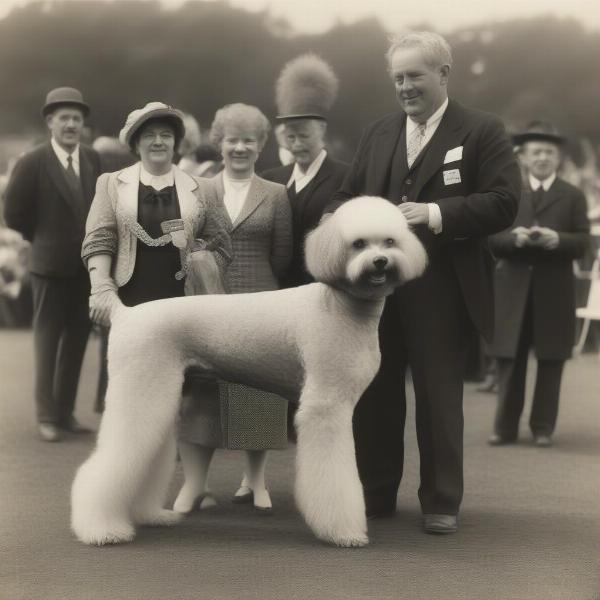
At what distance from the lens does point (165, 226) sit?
4164 millimetres

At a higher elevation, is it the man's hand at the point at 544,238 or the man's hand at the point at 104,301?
the man's hand at the point at 544,238

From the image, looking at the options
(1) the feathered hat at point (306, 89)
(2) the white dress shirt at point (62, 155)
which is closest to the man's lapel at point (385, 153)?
(1) the feathered hat at point (306, 89)

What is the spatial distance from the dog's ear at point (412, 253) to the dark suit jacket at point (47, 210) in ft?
8.92

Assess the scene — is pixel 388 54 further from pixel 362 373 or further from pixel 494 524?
pixel 494 524

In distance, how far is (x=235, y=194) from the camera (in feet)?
15.0

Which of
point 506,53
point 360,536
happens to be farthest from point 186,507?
point 506,53

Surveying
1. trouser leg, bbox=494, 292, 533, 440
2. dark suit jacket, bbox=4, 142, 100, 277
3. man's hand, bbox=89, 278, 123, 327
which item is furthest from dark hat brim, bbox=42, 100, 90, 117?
trouser leg, bbox=494, 292, 533, 440

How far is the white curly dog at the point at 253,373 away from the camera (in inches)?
149

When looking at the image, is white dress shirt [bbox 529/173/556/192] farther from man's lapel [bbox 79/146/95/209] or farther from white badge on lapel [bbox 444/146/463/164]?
man's lapel [bbox 79/146/95/209]

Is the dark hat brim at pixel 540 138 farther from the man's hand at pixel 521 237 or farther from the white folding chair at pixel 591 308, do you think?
the white folding chair at pixel 591 308

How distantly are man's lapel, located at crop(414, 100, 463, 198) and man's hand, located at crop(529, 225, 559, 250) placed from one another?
2.42 m

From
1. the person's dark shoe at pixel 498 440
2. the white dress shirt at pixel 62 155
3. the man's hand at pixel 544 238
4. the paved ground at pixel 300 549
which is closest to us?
the paved ground at pixel 300 549

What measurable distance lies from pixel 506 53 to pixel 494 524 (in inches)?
170

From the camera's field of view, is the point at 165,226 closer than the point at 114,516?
No
